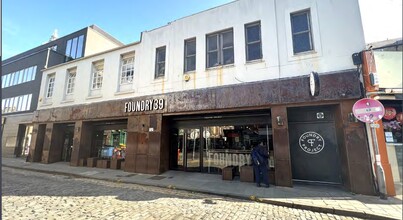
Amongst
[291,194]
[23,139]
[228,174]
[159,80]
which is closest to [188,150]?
[228,174]

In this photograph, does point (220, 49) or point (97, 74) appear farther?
point (97, 74)

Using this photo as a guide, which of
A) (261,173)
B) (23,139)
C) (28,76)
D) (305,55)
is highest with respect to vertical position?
(28,76)

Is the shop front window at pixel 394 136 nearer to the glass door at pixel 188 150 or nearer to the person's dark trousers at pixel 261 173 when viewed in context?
the person's dark trousers at pixel 261 173

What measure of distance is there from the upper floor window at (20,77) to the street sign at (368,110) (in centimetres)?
2620

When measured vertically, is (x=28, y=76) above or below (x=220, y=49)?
above

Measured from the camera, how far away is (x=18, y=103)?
71.1 ft

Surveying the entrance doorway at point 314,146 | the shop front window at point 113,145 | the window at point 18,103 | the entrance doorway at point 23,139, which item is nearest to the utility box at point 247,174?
the entrance doorway at point 314,146

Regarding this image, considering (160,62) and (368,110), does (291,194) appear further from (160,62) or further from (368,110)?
(160,62)

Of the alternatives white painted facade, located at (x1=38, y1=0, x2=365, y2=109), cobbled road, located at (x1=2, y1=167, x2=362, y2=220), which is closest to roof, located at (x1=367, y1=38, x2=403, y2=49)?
white painted facade, located at (x1=38, y1=0, x2=365, y2=109)

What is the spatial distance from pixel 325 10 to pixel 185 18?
673 cm

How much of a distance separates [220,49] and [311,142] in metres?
5.94

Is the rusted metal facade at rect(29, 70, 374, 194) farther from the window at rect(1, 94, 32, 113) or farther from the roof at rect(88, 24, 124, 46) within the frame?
the roof at rect(88, 24, 124, 46)

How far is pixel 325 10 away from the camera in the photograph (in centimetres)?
841

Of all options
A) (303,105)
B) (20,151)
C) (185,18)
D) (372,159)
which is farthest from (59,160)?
(372,159)
